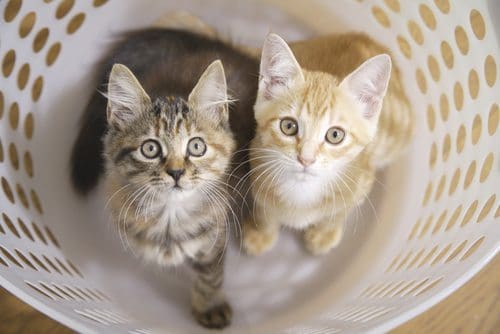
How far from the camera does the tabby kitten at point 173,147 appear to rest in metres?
1.03

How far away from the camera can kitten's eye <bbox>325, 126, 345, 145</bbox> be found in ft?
3.46

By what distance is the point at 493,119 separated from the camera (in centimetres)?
122

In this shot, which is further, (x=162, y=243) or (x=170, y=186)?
(x=162, y=243)

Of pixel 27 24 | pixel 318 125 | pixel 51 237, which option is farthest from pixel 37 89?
pixel 318 125

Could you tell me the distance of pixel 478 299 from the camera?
1409 mm

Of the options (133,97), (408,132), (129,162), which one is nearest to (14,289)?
(129,162)

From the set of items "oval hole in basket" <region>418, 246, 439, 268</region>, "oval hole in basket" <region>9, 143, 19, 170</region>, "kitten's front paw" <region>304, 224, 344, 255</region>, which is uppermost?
"oval hole in basket" <region>418, 246, 439, 268</region>

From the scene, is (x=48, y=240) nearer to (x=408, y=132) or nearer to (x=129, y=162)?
(x=129, y=162)

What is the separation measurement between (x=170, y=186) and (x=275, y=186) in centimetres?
31

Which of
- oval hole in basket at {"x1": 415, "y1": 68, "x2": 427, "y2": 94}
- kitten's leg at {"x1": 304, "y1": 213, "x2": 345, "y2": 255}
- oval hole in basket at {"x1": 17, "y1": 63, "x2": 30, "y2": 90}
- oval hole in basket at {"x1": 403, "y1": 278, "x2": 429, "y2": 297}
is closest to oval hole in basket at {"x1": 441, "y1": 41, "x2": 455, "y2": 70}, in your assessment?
oval hole in basket at {"x1": 415, "y1": 68, "x2": 427, "y2": 94}

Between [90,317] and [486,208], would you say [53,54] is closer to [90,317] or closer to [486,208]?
[90,317]

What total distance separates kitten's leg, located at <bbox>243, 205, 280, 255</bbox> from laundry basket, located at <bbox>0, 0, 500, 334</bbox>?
6 cm

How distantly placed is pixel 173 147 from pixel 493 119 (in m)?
0.83

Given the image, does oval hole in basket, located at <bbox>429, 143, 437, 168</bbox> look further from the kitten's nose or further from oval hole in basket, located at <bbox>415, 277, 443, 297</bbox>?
the kitten's nose
